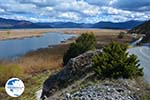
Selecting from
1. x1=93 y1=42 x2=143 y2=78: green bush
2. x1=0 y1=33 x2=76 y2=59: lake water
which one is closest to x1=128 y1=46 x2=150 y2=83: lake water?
x1=93 y1=42 x2=143 y2=78: green bush

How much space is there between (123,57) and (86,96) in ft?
10.8

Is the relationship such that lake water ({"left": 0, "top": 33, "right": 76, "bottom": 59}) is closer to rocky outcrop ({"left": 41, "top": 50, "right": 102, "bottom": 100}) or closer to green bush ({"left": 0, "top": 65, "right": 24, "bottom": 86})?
green bush ({"left": 0, "top": 65, "right": 24, "bottom": 86})

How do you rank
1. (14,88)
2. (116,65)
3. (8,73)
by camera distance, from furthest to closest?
(8,73) → (116,65) → (14,88)

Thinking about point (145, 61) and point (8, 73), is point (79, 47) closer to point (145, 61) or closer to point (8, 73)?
point (8, 73)

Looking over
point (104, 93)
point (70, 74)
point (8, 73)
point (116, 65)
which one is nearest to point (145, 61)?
point (70, 74)

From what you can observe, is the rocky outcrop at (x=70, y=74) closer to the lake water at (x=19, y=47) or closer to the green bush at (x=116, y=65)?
the green bush at (x=116, y=65)

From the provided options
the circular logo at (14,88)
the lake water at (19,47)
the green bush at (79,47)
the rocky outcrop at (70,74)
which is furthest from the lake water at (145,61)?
the lake water at (19,47)

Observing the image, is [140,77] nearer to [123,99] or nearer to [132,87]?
[132,87]

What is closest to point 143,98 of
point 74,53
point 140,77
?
point 140,77

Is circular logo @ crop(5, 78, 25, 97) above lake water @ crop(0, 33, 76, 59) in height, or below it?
above

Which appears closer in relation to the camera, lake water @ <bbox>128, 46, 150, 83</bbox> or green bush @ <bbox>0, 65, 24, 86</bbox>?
lake water @ <bbox>128, 46, 150, 83</bbox>

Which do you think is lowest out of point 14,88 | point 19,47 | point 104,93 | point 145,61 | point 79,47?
point 19,47

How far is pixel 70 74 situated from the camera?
60.4ft

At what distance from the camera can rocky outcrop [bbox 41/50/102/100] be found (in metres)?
18.0
